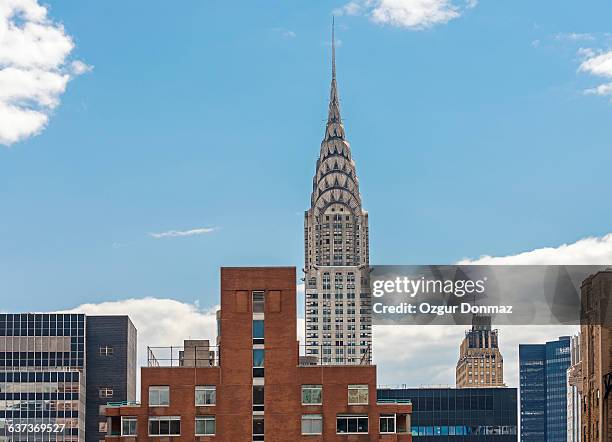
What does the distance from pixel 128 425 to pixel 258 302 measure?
554 inches

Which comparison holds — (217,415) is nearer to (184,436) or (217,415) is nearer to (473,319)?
(184,436)

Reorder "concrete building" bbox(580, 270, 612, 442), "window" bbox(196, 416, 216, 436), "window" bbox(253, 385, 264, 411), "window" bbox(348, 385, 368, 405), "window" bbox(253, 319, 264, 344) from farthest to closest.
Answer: "window" bbox(348, 385, 368, 405) → "window" bbox(253, 319, 264, 344) → "window" bbox(253, 385, 264, 411) → "window" bbox(196, 416, 216, 436) → "concrete building" bbox(580, 270, 612, 442)

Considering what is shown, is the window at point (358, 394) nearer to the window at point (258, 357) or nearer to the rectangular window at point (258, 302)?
the window at point (258, 357)

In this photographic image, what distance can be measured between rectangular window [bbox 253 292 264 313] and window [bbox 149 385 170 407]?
9.30m

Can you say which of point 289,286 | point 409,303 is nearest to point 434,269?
point 409,303

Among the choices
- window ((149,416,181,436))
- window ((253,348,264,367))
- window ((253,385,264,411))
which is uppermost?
window ((253,348,264,367))

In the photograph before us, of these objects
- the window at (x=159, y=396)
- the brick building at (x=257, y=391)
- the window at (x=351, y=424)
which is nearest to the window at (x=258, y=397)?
the brick building at (x=257, y=391)

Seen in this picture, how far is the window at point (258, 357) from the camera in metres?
108

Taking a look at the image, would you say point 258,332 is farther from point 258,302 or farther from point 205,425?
point 205,425

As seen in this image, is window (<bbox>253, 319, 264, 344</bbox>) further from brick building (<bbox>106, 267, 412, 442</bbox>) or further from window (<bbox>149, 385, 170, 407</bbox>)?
window (<bbox>149, 385, 170, 407</bbox>)

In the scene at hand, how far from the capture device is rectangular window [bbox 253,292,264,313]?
10888cm

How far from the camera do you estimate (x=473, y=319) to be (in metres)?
105

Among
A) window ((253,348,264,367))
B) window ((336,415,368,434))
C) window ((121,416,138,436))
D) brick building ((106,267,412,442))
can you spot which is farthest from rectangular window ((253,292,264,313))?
window ((121,416,138,436))

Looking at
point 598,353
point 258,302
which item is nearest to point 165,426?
point 258,302
